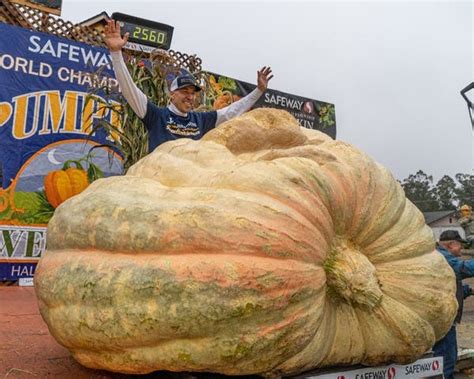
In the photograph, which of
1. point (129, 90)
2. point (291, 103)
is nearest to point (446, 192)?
point (291, 103)

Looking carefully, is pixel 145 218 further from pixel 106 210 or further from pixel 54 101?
pixel 54 101

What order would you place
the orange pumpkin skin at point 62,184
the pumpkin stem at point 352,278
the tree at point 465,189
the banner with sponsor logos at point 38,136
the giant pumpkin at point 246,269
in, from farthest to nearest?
the tree at point 465,189, the orange pumpkin skin at point 62,184, the banner with sponsor logos at point 38,136, the pumpkin stem at point 352,278, the giant pumpkin at point 246,269

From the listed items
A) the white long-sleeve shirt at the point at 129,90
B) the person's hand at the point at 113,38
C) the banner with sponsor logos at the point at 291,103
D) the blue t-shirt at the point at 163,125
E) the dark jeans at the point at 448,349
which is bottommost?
the dark jeans at the point at 448,349

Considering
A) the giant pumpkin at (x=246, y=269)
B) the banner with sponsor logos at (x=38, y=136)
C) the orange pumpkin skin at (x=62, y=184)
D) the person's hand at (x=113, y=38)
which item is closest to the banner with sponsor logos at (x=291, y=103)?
the banner with sponsor logos at (x=38, y=136)

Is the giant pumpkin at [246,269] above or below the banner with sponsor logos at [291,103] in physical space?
below

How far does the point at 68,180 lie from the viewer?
659cm

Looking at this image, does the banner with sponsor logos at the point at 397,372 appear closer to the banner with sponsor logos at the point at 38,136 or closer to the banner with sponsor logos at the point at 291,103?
the banner with sponsor logos at the point at 38,136

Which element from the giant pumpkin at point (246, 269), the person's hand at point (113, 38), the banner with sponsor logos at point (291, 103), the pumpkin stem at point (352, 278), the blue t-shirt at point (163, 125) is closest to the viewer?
the giant pumpkin at point (246, 269)

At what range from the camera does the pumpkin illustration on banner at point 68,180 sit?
6.43 metres

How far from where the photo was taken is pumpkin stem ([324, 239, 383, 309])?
6.38 feet

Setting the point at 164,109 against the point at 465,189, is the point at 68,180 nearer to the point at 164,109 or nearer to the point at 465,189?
the point at 164,109

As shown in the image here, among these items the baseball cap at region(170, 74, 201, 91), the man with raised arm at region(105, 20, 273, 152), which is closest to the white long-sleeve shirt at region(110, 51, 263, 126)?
the man with raised arm at region(105, 20, 273, 152)

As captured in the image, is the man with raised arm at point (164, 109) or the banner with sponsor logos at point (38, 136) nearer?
the man with raised arm at point (164, 109)

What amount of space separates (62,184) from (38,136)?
2.18 feet
